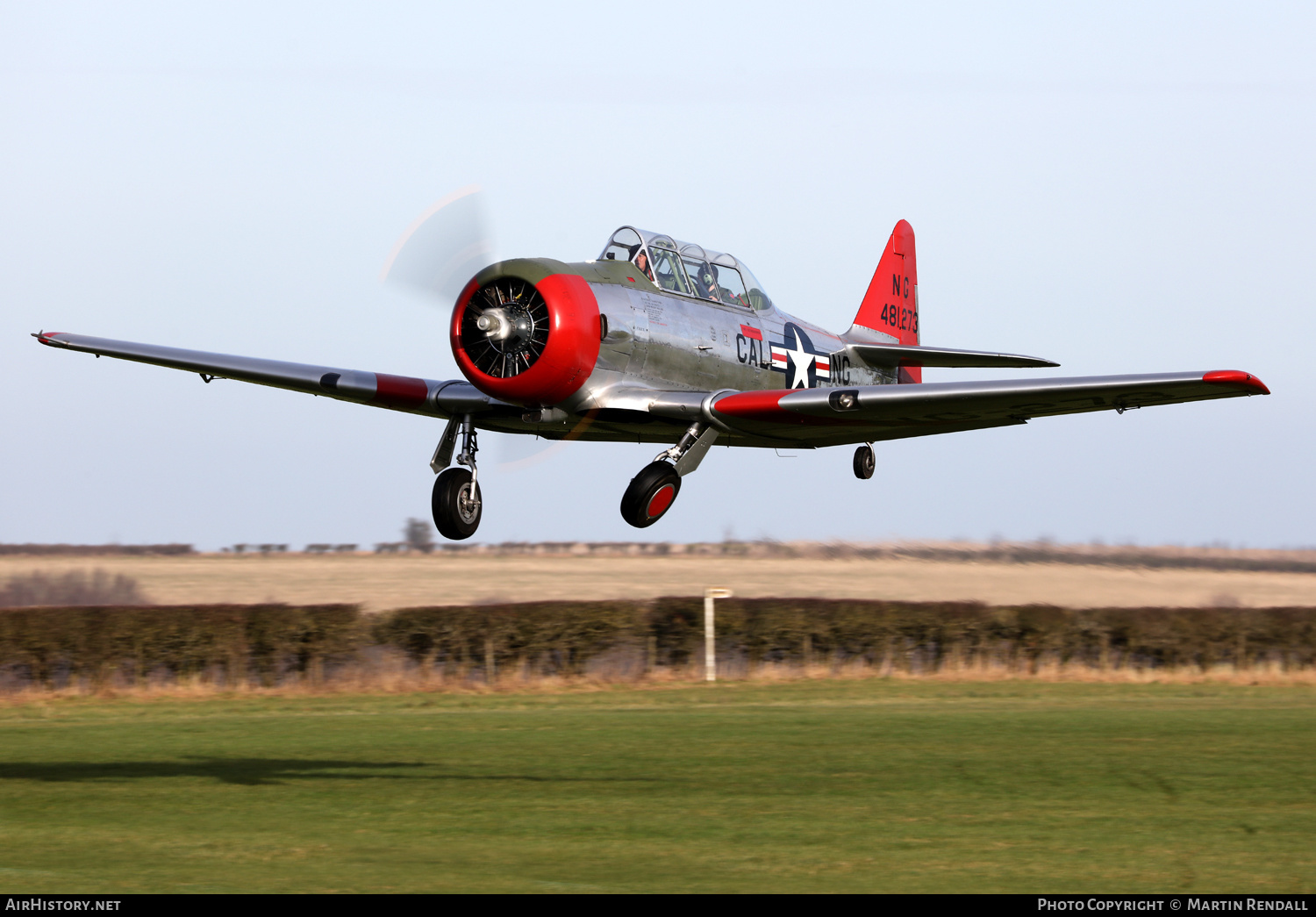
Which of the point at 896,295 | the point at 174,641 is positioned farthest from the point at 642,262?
the point at 174,641

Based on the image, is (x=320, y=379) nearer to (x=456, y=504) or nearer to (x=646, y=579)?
(x=456, y=504)

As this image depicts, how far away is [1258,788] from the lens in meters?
17.1

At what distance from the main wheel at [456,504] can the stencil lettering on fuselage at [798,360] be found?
4.23 meters

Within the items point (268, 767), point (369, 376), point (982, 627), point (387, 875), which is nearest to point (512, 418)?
point (369, 376)

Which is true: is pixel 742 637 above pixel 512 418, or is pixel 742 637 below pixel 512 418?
below

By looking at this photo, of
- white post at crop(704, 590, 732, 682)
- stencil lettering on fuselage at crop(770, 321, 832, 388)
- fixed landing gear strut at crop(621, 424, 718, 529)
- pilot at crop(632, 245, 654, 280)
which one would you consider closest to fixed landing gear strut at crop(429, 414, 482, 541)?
fixed landing gear strut at crop(621, 424, 718, 529)

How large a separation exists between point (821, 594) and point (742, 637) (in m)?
3.86

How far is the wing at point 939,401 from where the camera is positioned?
12.6 metres

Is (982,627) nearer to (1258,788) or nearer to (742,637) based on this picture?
(742,637)

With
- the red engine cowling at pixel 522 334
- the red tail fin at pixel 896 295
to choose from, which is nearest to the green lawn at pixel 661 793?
the red engine cowling at pixel 522 334

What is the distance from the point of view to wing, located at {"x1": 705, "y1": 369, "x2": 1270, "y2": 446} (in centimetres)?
1258

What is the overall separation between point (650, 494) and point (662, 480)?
20 centimetres

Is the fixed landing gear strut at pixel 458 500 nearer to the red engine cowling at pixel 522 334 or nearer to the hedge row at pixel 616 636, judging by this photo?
the red engine cowling at pixel 522 334

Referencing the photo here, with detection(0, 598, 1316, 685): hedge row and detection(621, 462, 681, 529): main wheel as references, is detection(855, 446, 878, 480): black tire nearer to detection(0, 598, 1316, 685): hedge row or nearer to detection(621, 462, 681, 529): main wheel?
detection(621, 462, 681, 529): main wheel
